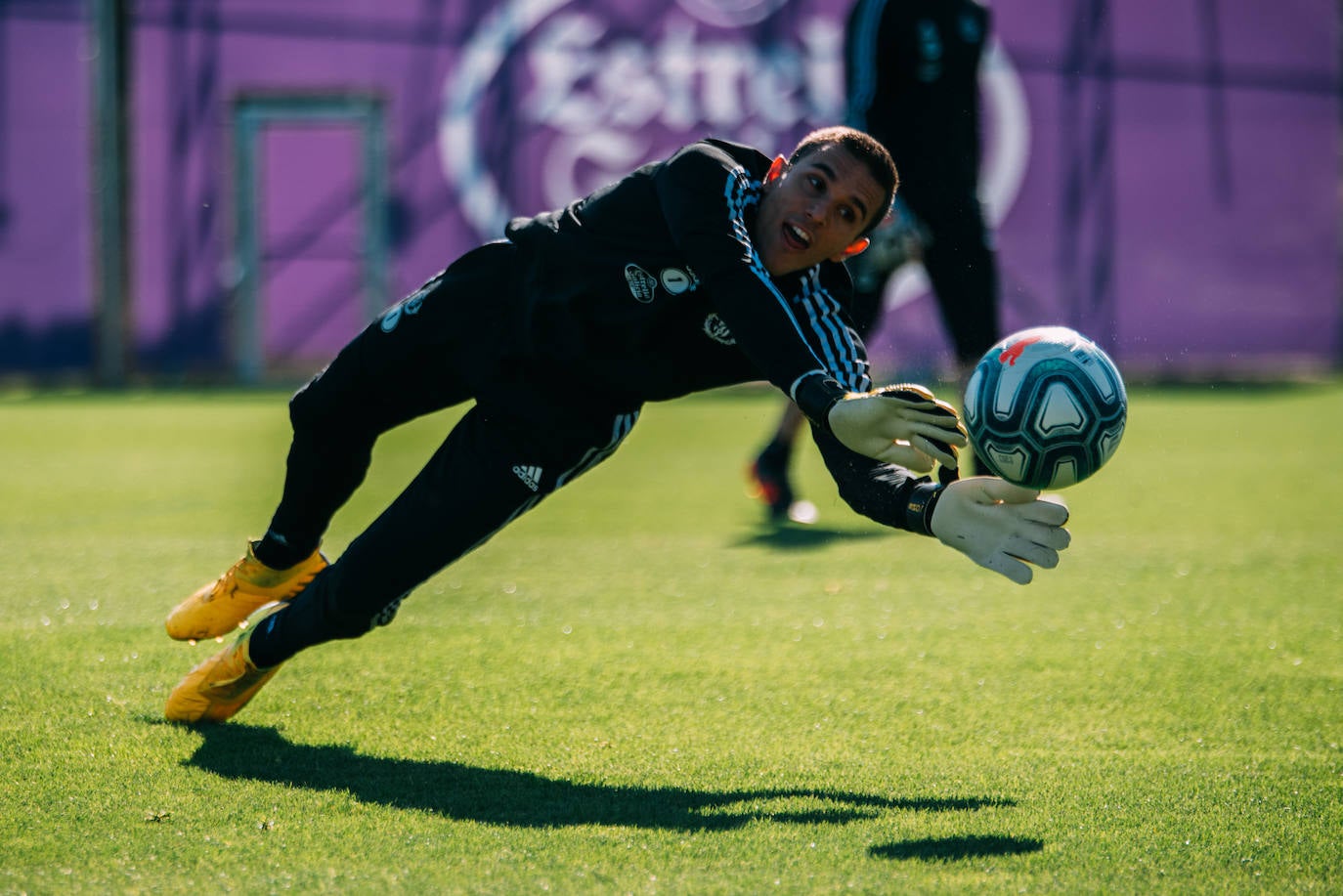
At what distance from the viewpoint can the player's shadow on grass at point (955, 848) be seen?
8.89 feet

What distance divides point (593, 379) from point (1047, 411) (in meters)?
1.04

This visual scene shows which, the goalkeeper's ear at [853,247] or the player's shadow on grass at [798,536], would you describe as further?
the player's shadow on grass at [798,536]

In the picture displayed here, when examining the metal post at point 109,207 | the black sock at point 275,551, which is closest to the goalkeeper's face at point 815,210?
the black sock at point 275,551

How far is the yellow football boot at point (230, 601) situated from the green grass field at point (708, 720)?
17 cm

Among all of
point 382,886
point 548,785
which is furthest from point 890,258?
point 382,886

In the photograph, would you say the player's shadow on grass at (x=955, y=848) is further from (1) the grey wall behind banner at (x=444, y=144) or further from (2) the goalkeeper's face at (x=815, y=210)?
(1) the grey wall behind banner at (x=444, y=144)

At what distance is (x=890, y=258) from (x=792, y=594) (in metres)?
2.03

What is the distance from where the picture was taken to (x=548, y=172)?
17.1 m

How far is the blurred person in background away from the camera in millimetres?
6273

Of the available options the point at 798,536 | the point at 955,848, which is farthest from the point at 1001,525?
the point at 798,536

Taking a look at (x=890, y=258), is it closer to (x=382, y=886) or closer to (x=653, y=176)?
(x=653, y=176)

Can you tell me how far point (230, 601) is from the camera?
4.01 m

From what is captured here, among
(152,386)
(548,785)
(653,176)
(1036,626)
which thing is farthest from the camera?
(152,386)

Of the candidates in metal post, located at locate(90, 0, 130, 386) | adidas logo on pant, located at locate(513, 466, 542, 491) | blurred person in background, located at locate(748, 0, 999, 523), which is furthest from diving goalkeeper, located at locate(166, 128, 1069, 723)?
metal post, located at locate(90, 0, 130, 386)
